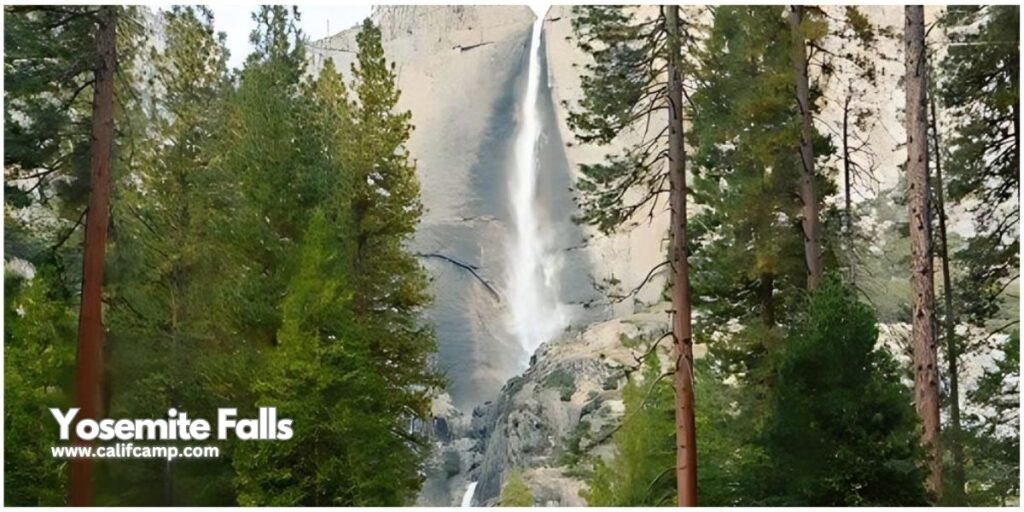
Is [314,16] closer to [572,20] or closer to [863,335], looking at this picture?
[572,20]

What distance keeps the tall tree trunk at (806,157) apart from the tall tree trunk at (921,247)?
2.66ft

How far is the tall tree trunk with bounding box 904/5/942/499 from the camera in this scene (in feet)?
29.5

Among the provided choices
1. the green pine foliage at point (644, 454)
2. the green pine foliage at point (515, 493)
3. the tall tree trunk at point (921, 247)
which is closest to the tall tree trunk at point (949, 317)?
the tall tree trunk at point (921, 247)

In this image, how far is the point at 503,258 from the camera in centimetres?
969

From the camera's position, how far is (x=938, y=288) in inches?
374

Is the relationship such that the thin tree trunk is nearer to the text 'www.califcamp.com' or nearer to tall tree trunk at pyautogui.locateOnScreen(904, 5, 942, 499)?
tall tree trunk at pyautogui.locateOnScreen(904, 5, 942, 499)

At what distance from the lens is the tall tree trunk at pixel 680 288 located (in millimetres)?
8758

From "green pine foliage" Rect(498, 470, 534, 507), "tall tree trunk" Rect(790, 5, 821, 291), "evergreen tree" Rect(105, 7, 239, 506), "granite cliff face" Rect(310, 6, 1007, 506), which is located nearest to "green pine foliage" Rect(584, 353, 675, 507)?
"granite cliff face" Rect(310, 6, 1007, 506)

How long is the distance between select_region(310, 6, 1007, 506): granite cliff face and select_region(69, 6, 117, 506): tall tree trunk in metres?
1.68

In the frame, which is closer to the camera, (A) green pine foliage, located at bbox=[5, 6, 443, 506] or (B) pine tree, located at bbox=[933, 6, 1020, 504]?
(A) green pine foliage, located at bbox=[5, 6, 443, 506]

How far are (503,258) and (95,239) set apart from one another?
3.35 metres

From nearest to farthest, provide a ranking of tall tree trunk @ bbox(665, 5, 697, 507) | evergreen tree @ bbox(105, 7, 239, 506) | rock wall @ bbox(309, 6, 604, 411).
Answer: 1. tall tree trunk @ bbox(665, 5, 697, 507)
2. evergreen tree @ bbox(105, 7, 239, 506)
3. rock wall @ bbox(309, 6, 604, 411)

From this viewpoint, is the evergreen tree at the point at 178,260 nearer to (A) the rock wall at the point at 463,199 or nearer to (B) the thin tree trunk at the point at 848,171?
(A) the rock wall at the point at 463,199

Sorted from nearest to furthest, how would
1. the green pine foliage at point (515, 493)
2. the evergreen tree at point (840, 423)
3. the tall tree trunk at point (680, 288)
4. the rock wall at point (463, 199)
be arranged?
1. the evergreen tree at point (840, 423)
2. the tall tree trunk at point (680, 288)
3. the green pine foliage at point (515, 493)
4. the rock wall at point (463, 199)
